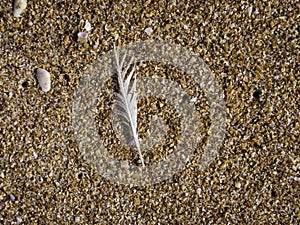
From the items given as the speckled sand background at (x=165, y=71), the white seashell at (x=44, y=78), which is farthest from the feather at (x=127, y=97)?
the white seashell at (x=44, y=78)

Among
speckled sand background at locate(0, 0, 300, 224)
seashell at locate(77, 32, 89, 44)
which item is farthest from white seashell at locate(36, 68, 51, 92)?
seashell at locate(77, 32, 89, 44)

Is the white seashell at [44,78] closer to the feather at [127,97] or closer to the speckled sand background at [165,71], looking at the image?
the speckled sand background at [165,71]

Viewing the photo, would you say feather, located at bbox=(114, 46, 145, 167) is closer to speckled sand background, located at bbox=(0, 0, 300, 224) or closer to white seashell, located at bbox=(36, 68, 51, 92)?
speckled sand background, located at bbox=(0, 0, 300, 224)

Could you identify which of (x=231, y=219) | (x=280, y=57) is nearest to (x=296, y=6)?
(x=280, y=57)

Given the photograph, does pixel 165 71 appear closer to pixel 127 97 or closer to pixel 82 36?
pixel 127 97

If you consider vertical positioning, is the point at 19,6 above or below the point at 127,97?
above

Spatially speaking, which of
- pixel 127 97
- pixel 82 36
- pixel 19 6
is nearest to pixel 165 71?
pixel 127 97

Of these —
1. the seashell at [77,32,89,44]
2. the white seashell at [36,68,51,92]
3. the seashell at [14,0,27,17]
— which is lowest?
the white seashell at [36,68,51,92]
